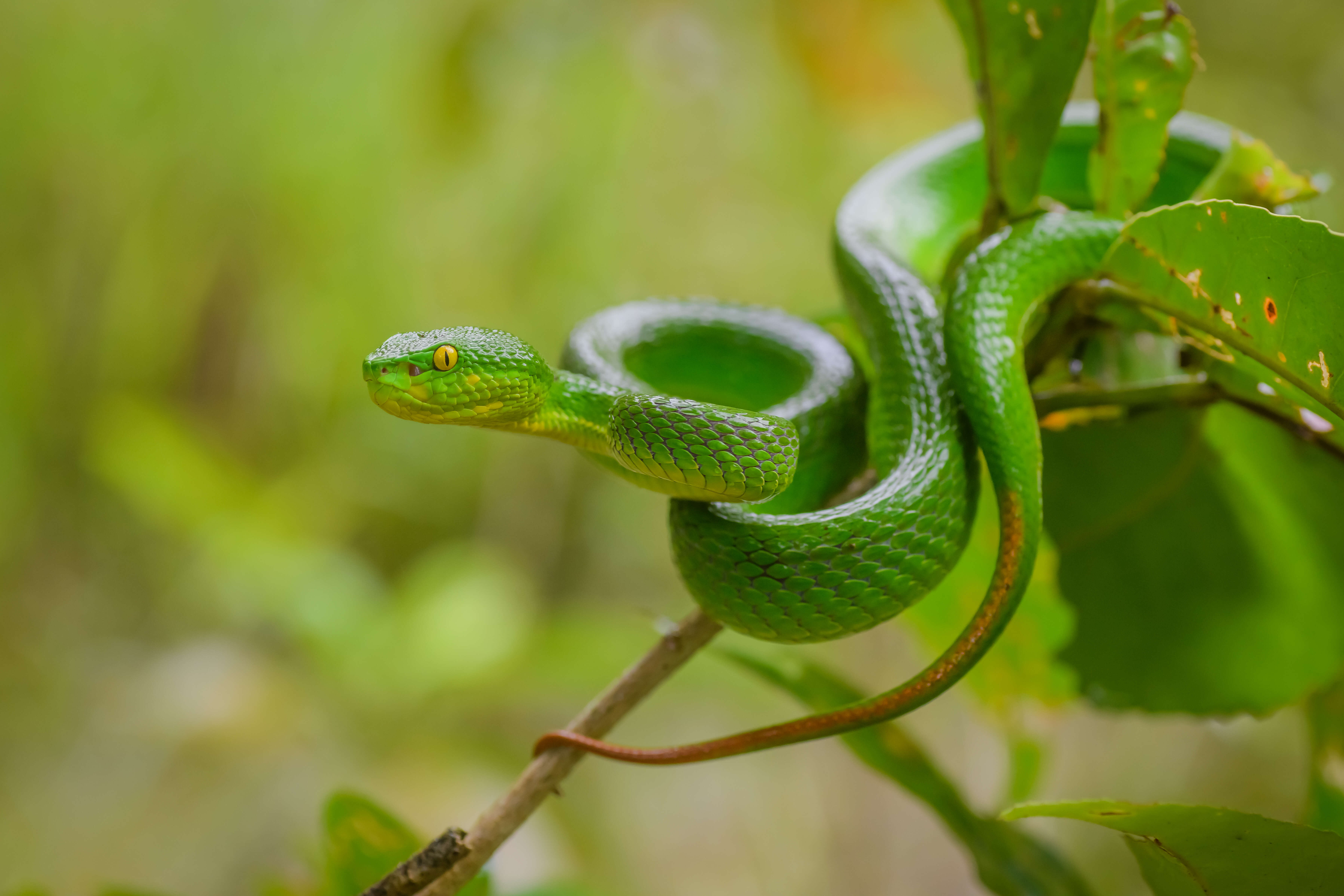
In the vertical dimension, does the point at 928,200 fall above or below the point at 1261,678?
above

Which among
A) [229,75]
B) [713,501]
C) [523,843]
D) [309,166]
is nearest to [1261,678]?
[713,501]

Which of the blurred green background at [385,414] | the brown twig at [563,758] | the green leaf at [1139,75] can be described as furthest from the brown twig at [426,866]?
the blurred green background at [385,414]

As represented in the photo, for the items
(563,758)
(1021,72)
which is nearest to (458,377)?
(563,758)

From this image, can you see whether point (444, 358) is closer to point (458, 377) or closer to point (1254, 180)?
point (458, 377)

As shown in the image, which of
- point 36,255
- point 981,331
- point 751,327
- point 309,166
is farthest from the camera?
point 36,255

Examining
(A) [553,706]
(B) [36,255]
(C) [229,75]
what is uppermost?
(C) [229,75]

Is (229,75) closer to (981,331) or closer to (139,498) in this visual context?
(139,498)

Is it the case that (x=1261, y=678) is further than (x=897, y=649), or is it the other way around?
(x=897, y=649)
